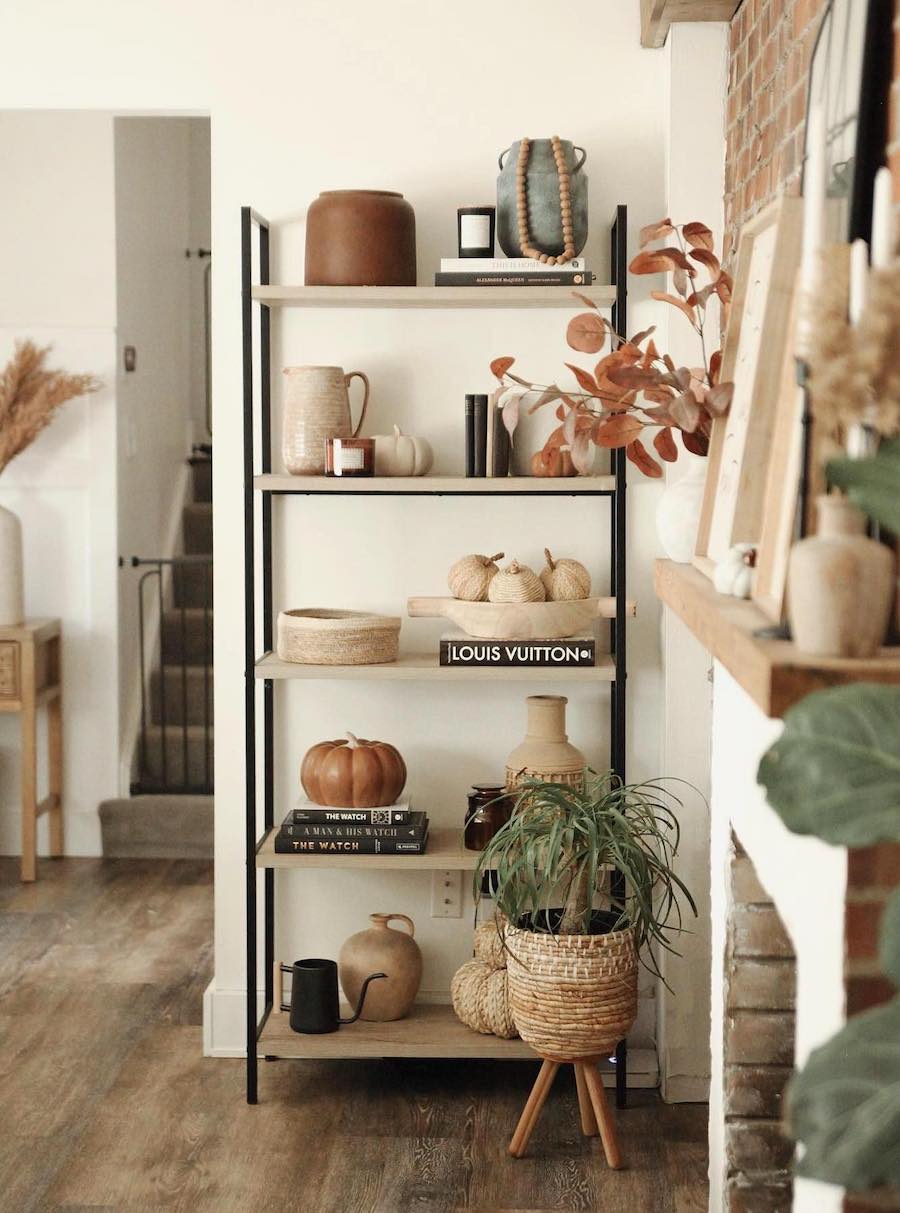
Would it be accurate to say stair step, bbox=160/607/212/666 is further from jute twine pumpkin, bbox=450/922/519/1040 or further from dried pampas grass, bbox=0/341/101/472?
jute twine pumpkin, bbox=450/922/519/1040

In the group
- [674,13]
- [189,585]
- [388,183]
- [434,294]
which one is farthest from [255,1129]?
[189,585]

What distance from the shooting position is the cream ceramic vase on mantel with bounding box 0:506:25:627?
4.77 m

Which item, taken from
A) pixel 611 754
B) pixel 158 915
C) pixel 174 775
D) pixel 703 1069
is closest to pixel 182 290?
pixel 174 775

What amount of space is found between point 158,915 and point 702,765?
2027 mm

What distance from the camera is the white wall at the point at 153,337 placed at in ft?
17.0

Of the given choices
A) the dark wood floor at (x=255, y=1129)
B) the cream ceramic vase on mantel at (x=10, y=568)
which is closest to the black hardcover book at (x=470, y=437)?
the dark wood floor at (x=255, y=1129)

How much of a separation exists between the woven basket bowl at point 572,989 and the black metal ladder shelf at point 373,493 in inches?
11.1

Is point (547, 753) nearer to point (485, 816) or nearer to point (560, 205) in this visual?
point (485, 816)

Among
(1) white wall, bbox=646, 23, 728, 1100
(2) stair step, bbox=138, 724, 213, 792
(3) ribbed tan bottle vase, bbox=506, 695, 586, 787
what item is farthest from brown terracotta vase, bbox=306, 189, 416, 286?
(2) stair step, bbox=138, 724, 213, 792

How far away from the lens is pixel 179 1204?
2.60 m

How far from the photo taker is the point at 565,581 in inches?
120

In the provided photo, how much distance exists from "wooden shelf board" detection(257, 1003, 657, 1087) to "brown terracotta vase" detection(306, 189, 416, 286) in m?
1.63

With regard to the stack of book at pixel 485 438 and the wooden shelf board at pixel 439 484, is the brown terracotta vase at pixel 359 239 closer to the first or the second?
the stack of book at pixel 485 438

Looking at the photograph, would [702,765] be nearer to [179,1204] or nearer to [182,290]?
[179,1204]
